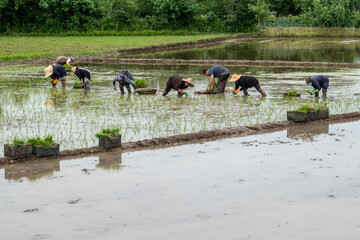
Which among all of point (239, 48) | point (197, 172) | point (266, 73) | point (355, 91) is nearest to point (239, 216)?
point (197, 172)

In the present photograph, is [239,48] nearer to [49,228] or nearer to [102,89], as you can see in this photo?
[102,89]

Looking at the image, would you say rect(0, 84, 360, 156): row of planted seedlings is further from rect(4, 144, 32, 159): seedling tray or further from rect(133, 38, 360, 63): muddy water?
rect(133, 38, 360, 63): muddy water

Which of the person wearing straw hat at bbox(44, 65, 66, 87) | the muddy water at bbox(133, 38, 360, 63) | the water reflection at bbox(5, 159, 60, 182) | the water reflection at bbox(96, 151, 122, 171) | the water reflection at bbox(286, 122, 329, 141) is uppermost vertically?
the person wearing straw hat at bbox(44, 65, 66, 87)

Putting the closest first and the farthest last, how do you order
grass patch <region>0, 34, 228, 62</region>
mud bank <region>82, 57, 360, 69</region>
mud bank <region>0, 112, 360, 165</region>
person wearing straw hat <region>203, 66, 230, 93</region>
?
mud bank <region>0, 112, 360, 165</region> → person wearing straw hat <region>203, 66, 230, 93</region> → mud bank <region>82, 57, 360, 69</region> → grass patch <region>0, 34, 228, 62</region>

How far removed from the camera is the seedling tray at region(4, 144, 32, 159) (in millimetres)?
8625

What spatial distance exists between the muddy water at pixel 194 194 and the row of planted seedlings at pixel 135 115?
1361 millimetres

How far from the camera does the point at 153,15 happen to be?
149ft

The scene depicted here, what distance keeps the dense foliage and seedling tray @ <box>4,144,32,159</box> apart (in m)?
32.8

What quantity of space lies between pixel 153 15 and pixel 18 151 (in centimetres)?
3755

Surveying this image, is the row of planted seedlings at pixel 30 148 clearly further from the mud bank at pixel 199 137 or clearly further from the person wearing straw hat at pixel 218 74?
the person wearing straw hat at pixel 218 74

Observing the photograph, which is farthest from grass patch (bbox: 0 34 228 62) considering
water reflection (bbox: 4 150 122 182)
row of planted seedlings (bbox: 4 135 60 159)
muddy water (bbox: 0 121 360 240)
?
muddy water (bbox: 0 121 360 240)

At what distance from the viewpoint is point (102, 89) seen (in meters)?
16.8

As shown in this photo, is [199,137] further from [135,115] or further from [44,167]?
[44,167]

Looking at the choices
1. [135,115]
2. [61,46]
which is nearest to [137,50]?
[61,46]
